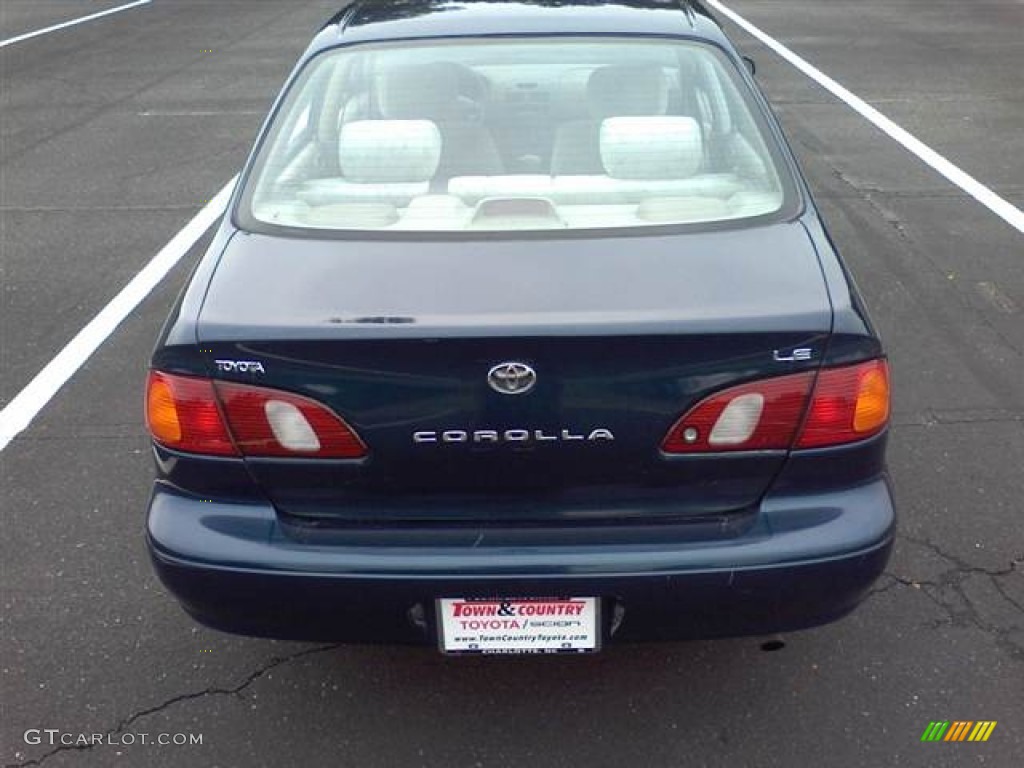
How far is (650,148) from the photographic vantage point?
2.91 meters

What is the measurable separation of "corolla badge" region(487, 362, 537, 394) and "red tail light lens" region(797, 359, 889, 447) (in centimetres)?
59

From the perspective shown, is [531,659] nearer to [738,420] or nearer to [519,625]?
[519,625]

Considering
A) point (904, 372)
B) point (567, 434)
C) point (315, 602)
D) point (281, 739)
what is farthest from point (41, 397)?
point (904, 372)

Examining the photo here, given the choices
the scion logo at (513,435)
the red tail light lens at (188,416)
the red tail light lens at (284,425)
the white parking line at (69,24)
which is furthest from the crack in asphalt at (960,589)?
the white parking line at (69,24)

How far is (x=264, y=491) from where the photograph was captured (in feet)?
7.66

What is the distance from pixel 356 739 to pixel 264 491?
2.41 feet

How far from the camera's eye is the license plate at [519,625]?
229cm

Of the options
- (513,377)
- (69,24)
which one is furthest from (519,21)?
(69,24)

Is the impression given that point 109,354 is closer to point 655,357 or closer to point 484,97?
point 484,97

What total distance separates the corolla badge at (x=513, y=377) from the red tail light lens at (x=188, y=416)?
585 mm

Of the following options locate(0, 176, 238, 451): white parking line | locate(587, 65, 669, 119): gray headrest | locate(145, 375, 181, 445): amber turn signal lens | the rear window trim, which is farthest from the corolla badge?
locate(0, 176, 238, 451): white parking line

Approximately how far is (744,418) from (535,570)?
0.53 metres

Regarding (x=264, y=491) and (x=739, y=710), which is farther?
(x=739, y=710)

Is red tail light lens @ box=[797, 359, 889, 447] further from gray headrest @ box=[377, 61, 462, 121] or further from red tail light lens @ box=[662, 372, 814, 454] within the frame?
gray headrest @ box=[377, 61, 462, 121]
